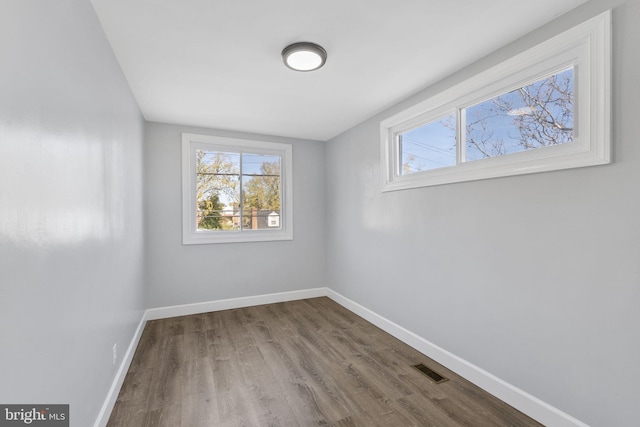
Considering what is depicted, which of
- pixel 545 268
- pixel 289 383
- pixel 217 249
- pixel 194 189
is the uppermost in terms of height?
pixel 194 189

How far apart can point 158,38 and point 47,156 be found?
129 centimetres

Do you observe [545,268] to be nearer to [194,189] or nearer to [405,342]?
[405,342]

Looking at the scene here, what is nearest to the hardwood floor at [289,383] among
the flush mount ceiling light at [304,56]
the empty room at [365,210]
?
the empty room at [365,210]

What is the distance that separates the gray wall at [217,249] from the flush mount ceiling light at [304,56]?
2091mm

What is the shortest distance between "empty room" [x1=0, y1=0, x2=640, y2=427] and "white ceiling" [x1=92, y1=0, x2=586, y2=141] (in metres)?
0.02

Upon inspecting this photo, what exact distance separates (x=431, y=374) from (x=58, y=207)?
2651mm

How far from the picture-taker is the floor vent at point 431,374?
7.42 ft

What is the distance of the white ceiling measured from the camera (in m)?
1.69

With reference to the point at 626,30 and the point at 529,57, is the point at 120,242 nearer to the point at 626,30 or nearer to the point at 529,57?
the point at 529,57

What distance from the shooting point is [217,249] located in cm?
394

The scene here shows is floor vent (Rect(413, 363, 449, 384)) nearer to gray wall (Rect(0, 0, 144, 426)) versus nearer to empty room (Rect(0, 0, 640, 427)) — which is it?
empty room (Rect(0, 0, 640, 427))

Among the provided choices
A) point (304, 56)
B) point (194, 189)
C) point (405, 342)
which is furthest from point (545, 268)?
point (194, 189)

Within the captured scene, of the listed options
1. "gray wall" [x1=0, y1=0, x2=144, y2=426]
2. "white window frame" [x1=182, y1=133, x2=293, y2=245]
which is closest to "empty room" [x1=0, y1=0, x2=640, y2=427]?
"gray wall" [x1=0, y1=0, x2=144, y2=426]

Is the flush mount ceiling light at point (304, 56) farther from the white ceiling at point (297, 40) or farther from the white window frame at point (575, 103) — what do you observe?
the white window frame at point (575, 103)
